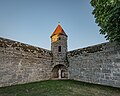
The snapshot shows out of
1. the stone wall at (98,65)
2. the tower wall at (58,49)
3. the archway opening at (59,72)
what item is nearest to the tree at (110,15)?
the stone wall at (98,65)

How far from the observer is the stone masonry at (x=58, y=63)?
8477 millimetres

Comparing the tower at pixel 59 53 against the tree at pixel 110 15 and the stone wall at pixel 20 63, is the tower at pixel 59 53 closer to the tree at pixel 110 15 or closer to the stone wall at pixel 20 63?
the stone wall at pixel 20 63

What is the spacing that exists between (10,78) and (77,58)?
22.1 feet

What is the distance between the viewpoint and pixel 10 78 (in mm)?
8523

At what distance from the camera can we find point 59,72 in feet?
45.8

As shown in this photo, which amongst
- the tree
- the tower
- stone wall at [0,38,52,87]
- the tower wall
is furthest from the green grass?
the tower wall

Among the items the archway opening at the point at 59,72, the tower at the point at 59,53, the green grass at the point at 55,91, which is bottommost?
the green grass at the point at 55,91

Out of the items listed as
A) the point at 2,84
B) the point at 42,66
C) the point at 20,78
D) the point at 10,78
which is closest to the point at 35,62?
the point at 42,66

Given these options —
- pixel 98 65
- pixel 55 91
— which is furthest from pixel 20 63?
pixel 98 65

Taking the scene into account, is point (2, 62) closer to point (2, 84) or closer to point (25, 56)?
point (2, 84)

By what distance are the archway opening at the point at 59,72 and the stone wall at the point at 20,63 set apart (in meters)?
1.24

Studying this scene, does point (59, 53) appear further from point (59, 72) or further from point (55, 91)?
point (55, 91)

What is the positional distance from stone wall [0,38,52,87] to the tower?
142 cm

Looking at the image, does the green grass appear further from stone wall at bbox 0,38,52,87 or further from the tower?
the tower
